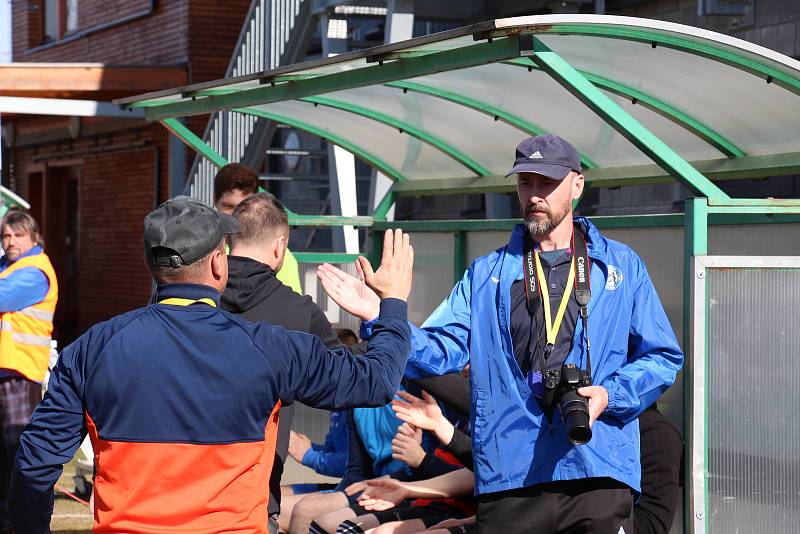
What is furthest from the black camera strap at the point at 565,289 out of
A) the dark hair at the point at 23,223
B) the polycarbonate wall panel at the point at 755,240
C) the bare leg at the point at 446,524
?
the dark hair at the point at 23,223

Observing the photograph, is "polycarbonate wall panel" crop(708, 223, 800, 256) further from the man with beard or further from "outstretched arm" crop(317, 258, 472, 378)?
"outstretched arm" crop(317, 258, 472, 378)

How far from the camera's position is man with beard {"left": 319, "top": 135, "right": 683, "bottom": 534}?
146 inches

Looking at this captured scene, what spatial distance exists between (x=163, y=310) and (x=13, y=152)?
21.3 m

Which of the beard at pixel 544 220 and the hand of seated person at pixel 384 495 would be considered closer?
the beard at pixel 544 220

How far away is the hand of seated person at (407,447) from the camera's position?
5066 mm

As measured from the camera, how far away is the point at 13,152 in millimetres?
23047

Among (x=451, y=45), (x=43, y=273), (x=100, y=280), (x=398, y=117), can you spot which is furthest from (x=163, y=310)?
(x=100, y=280)

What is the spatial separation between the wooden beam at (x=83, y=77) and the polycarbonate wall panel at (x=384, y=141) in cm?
839

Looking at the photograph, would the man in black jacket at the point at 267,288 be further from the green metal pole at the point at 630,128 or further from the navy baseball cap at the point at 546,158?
the green metal pole at the point at 630,128

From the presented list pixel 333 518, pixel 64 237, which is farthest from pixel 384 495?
pixel 64 237

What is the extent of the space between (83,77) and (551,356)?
12.7 metres

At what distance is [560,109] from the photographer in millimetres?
5922

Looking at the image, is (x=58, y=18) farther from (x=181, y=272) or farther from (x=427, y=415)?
(x=181, y=272)

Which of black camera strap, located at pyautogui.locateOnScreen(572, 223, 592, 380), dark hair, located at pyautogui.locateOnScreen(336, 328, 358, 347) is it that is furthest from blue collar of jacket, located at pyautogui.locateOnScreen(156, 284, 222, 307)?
dark hair, located at pyautogui.locateOnScreen(336, 328, 358, 347)
